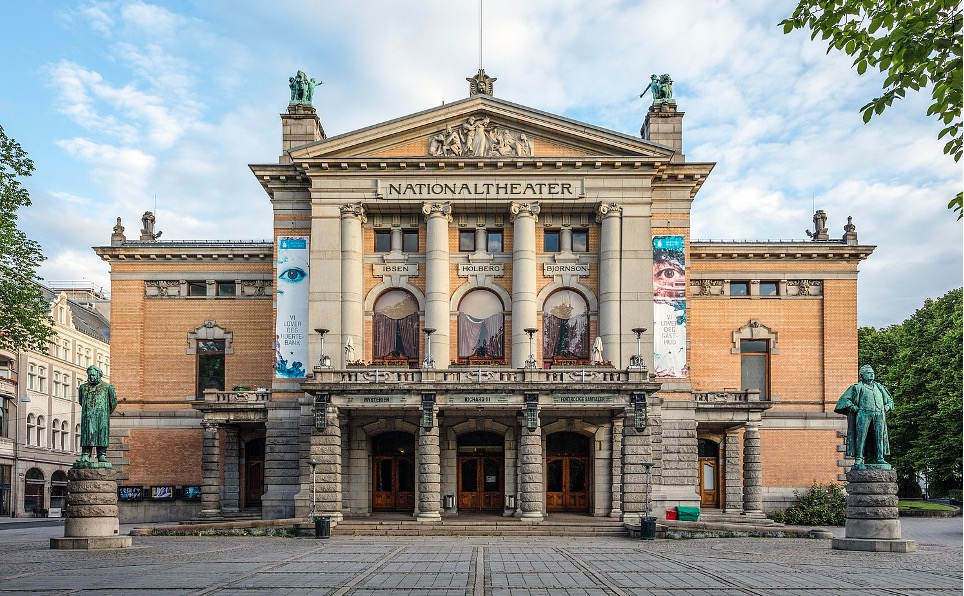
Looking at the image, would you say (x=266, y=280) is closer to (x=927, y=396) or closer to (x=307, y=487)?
(x=307, y=487)

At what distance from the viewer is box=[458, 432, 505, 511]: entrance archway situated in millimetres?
42031

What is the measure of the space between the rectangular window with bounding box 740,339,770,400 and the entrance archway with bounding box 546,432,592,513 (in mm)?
11170

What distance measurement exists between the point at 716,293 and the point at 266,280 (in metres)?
23.6

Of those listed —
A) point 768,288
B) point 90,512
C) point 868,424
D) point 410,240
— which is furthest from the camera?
point 768,288

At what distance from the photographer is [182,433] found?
47.3m

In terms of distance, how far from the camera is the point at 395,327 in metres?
43.4

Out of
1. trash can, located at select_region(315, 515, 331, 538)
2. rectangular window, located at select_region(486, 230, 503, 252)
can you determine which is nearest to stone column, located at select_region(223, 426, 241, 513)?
trash can, located at select_region(315, 515, 331, 538)

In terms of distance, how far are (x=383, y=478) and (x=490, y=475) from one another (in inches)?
193

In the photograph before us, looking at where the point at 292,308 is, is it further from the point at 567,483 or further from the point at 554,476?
the point at 567,483

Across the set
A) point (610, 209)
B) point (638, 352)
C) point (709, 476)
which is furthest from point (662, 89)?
point (709, 476)

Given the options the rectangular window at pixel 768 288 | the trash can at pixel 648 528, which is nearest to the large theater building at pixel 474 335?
the trash can at pixel 648 528

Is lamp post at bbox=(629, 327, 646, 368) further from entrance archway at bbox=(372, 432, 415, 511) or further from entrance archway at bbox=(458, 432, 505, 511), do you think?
entrance archway at bbox=(372, 432, 415, 511)

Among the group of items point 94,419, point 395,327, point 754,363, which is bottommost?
point 94,419

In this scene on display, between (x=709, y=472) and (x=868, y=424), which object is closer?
(x=868, y=424)
